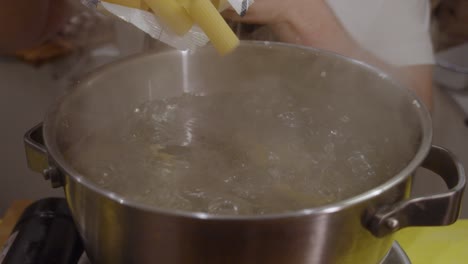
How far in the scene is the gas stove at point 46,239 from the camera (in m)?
0.59

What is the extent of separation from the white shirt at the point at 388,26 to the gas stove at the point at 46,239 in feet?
1.66

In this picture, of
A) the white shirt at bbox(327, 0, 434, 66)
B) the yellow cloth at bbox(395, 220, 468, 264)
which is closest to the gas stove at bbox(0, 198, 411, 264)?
the yellow cloth at bbox(395, 220, 468, 264)

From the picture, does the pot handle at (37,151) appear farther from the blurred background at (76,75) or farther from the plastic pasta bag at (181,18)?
the blurred background at (76,75)

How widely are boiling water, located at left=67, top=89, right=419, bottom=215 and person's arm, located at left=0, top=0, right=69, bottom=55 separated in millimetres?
318

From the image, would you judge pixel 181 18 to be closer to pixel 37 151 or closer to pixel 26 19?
pixel 37 151

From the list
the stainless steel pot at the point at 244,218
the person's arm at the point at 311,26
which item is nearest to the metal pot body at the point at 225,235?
the stainless steel pot at the point at 244,218

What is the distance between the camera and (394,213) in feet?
1.48

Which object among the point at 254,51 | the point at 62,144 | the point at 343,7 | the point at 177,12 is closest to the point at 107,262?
the point at 62,144

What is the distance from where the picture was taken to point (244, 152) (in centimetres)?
66

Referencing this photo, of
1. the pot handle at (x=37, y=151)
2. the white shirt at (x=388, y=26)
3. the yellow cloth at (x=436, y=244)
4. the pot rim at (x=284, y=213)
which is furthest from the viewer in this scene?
the white shirt at (x=388, y=26)

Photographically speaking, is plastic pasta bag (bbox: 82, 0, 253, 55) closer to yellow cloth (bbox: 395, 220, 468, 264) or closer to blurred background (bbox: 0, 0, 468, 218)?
yellow cloth (bbox: 395, 220, 468, 264)

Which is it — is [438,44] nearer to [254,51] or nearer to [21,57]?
[254,51]

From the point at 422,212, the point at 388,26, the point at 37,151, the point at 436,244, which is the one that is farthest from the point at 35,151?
the point at 388,26

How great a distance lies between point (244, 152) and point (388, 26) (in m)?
0.54
